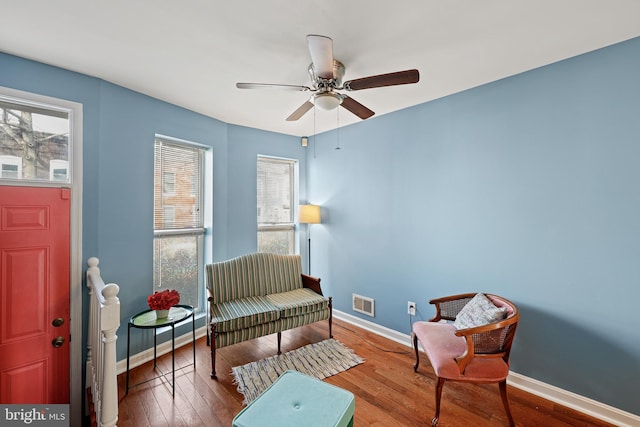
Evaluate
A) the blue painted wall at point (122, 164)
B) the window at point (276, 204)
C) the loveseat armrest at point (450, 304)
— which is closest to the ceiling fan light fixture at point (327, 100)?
the blue painted wall at point (122, 164)

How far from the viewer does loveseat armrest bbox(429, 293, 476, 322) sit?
2549 mm

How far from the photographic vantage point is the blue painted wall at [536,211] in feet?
6.42

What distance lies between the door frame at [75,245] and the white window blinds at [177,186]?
758 mm

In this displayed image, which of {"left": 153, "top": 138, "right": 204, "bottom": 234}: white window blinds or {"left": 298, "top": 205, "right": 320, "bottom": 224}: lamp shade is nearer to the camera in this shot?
{"left": 153, "top": 138, "right": 204, "bottom": 234}: white window blinds

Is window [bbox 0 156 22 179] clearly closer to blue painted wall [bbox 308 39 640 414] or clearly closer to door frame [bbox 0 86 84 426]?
door frame [bbox 0 86 84 426]

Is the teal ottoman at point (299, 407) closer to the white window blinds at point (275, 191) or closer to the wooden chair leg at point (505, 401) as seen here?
the wooden chair leg at point (505, 401)

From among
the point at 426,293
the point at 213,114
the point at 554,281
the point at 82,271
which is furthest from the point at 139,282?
the point at 554,281

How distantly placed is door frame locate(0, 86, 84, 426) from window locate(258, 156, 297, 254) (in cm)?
215

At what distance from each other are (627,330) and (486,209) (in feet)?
4.09

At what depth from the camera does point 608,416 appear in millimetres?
1977

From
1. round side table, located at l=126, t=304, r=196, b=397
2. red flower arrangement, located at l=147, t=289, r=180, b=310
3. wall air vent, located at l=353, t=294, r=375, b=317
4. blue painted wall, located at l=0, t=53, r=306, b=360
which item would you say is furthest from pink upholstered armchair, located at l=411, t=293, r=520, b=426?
blue painted wall, located at l=0, t=53, r=306, b=360

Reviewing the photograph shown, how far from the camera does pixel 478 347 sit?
1.98 m

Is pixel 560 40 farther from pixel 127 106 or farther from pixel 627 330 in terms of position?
pixel 127 106

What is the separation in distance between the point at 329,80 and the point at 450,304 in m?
2.28
